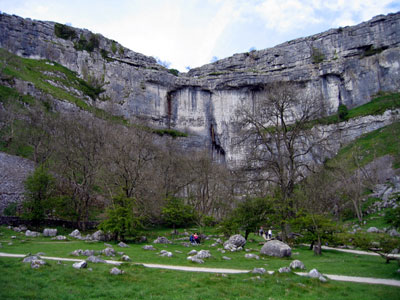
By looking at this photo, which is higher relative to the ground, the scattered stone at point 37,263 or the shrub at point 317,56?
the shrub at point 317,56

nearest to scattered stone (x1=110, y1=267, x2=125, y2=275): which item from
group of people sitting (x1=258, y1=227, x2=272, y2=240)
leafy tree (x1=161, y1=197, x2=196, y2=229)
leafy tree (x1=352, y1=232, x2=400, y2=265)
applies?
leafy tree (x1=352, y1=232, x2=400, y2=265)

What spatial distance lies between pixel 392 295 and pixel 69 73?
68.4 metres

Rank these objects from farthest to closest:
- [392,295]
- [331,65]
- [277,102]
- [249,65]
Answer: [249,65] < [331,65] < [277,102] < [392,295]

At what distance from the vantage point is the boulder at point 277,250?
608 inches

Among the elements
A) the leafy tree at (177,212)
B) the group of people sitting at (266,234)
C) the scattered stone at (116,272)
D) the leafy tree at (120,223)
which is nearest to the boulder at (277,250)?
the scattered stone at (116,272)

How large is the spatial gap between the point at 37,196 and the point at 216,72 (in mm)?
58785

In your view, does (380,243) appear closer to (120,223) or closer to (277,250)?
(277,250)

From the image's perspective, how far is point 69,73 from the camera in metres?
63.6

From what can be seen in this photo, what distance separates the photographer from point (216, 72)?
76062 mm

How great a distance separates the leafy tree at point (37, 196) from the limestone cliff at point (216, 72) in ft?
119

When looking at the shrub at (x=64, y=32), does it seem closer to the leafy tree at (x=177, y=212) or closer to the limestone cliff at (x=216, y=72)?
the limestone cliff at (x=216, y=72)

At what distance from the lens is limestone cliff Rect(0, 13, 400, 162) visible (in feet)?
203

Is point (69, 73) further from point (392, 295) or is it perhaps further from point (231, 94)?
point (392, 295)

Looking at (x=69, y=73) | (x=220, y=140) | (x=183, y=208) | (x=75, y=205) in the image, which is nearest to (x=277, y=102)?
(x=183, y=208)
